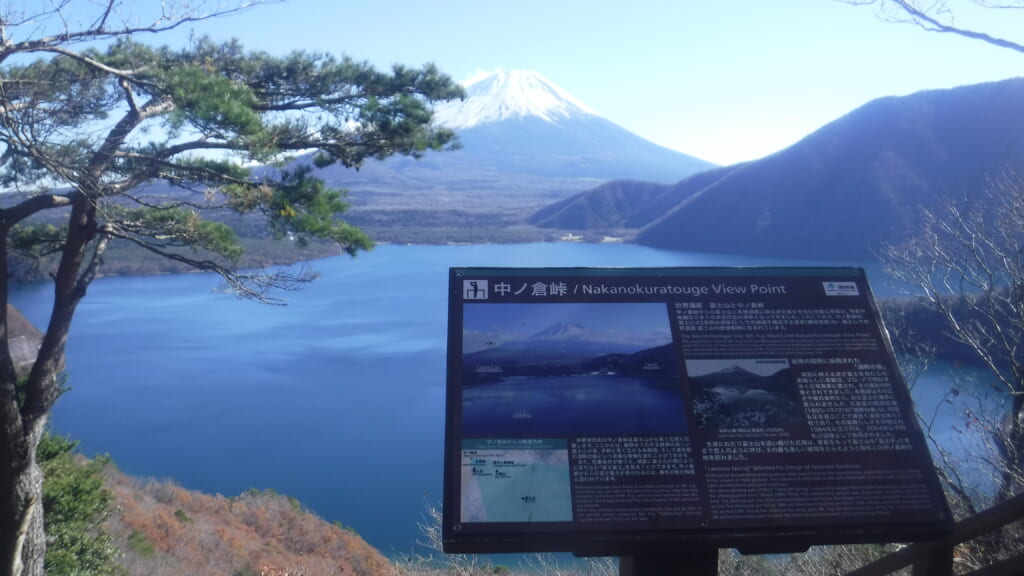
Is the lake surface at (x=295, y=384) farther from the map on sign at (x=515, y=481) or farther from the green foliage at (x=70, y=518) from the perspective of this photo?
the map on sign at (x=515, y=481)

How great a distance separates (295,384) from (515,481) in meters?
14.4

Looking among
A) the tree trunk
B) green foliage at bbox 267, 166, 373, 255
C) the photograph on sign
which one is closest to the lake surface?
green foliage at bbox 267, 166, 373, 255

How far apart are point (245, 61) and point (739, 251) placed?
14214 mm

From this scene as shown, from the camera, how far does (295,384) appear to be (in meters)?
15.4

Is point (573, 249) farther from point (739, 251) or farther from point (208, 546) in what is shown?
point (208, 546)

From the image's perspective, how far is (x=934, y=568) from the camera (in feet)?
6.24

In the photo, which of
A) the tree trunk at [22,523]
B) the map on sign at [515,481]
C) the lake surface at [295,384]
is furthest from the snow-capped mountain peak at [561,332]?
the lake surface at [295,384]

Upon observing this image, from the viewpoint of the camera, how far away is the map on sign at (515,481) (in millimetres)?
1799

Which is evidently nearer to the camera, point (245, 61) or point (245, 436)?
point (245, 61)

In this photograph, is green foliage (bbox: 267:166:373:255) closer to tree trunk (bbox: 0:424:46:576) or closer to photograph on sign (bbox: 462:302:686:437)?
tree trunk (bbox: 0:424:46:576)

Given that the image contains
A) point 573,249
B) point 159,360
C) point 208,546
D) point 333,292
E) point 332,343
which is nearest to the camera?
point 208,546

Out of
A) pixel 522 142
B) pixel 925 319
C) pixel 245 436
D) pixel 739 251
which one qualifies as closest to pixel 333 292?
pixel 245 436

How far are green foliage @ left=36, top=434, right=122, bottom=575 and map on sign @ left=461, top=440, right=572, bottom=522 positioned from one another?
3520 millimetres

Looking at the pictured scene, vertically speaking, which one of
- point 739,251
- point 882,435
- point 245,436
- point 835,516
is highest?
point 739,251
